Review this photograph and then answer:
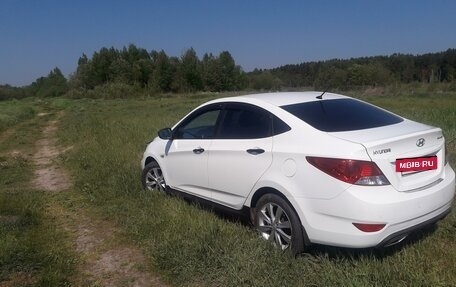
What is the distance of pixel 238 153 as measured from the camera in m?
4.60

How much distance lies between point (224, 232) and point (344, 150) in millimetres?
1570

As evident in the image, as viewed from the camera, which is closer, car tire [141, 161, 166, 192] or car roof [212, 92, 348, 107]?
car roof [212, 92, 348, 107]

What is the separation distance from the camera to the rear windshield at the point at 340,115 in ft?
13.5

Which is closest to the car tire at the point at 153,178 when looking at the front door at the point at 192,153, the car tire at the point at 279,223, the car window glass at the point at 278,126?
the front door at the point at 192,153

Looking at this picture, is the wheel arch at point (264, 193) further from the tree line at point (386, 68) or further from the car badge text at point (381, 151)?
the tree line at point (386, 68)

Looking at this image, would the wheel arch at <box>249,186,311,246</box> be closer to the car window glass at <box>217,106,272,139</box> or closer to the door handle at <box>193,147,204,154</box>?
the car window glass at <box>217,106,272,139</box>

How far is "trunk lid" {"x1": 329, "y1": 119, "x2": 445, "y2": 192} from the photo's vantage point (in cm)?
358

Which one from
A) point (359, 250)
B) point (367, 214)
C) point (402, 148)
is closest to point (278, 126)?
point (402, 148)

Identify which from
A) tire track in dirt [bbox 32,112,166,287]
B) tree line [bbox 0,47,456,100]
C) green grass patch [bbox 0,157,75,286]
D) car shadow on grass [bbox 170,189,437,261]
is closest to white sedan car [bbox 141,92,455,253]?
car shadow on grass [bbox 170,189,437,261]

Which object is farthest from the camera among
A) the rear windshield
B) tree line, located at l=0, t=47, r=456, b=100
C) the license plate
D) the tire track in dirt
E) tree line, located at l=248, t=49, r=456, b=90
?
tree line, located at l=0, t=47, r=456, b=100

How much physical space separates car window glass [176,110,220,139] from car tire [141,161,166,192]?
0.77m

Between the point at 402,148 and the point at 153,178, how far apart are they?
12.6ft

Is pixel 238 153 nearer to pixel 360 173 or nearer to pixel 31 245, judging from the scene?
pixel 360 173

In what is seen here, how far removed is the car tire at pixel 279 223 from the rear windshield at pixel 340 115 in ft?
2.65
